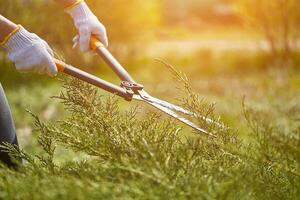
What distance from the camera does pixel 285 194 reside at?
1946mm

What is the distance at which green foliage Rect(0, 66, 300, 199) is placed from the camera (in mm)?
1618

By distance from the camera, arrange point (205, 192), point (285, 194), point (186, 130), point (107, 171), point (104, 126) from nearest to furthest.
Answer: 1. point (205, 192)
2. point (107, 171)
3. point (285, 194)
4. point (104, 126)
5. point (186, 130)

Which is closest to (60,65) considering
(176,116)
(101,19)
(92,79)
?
(92,79)

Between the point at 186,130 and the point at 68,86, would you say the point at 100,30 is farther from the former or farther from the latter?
the point at 186,130

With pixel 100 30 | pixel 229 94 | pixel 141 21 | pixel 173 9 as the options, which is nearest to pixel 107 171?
pixel 100 30

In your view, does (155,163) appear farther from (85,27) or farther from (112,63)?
(85,27)

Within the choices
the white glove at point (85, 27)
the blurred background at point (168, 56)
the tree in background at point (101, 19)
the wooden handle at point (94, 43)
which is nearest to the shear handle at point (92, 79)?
the wooden handle at point (94, 43)

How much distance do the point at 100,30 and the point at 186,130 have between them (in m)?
2.87

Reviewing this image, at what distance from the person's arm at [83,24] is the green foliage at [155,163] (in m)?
1.00

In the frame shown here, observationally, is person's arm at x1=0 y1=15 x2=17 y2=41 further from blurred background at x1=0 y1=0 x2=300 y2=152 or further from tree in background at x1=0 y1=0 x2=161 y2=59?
tree in background at x1=0 y1=0 x2=161 y2=59

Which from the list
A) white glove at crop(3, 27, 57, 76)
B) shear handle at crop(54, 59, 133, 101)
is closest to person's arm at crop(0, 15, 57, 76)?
white glove at crop(3, 27, 57, 76)

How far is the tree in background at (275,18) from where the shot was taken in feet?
40.8

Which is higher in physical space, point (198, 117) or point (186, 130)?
point (186, 130)

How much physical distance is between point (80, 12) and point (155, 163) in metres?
1.86
